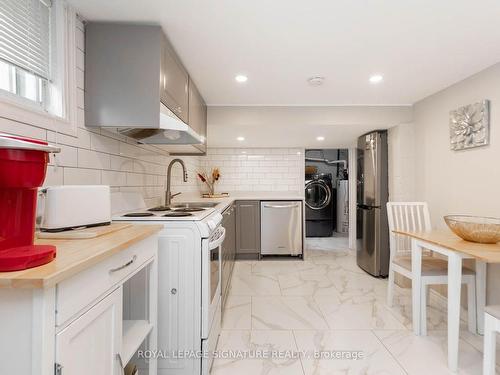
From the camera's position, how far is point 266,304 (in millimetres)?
2615

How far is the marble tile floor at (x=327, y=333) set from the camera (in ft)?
5.72

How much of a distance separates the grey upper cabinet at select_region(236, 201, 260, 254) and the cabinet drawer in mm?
2908

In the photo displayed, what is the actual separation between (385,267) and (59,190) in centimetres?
335

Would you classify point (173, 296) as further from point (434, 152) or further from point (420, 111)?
point (420, 111)

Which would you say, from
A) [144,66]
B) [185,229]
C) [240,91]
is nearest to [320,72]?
[240,91]

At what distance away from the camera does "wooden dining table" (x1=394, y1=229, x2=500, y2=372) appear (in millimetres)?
1644

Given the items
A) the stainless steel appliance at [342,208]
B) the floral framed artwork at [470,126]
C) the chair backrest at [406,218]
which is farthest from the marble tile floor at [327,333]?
the stainless steel appliance at [342,208]

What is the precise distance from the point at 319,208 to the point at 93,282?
5.54 meters

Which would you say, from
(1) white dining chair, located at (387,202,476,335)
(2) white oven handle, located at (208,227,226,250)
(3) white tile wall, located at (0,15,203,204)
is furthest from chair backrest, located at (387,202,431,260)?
(3) white tile wall, located at (0,15,203,204)

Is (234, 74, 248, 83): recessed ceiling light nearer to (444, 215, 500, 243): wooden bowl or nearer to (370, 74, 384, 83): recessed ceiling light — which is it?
(370, 74, 384, 83): recessed ceiling light

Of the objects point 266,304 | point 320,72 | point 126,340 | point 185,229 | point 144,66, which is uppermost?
point 320,72

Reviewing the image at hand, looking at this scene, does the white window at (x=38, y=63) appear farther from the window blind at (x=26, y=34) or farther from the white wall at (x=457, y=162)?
the white wall at (x=457, y=162)

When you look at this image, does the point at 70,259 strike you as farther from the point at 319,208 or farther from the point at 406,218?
the point at 319,208

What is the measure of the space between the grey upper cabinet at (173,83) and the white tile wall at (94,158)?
42 cm
